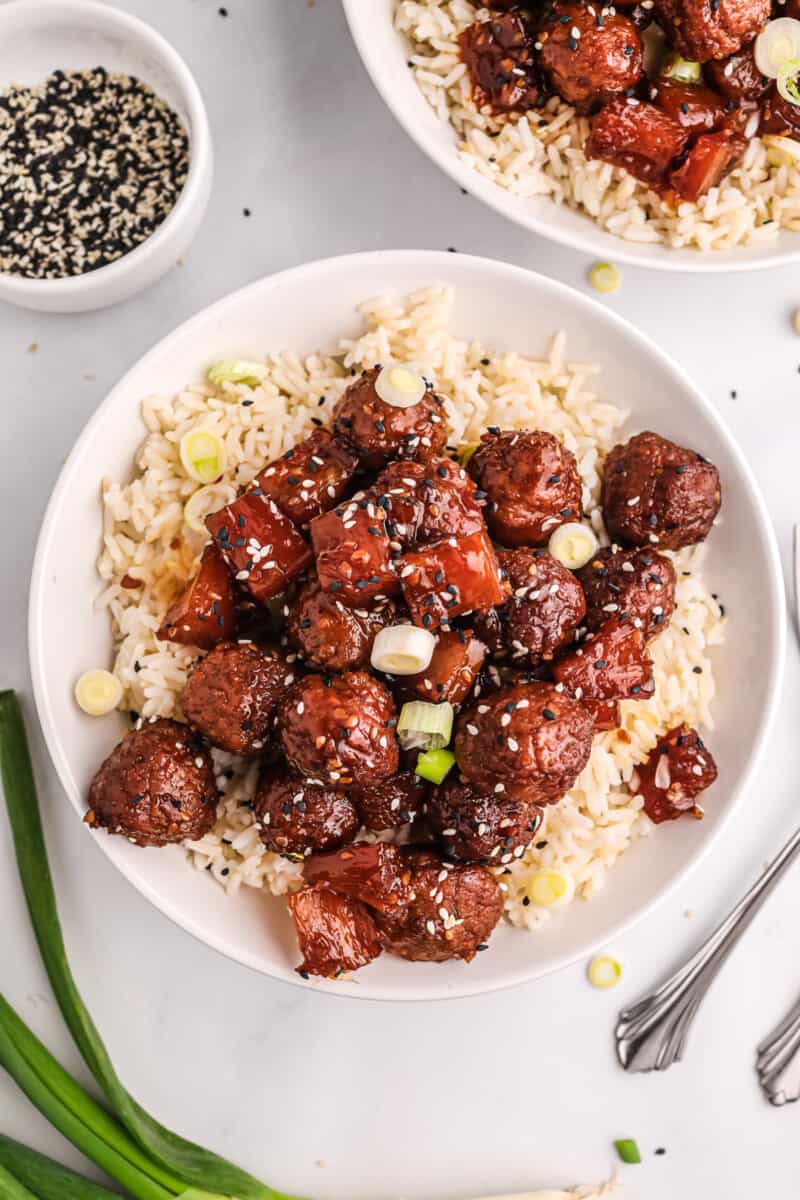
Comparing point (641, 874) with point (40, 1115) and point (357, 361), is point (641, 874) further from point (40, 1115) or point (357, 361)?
point (40, 1115)

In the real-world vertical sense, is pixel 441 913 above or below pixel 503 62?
below

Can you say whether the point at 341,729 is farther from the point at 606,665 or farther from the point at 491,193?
the point at 491,193

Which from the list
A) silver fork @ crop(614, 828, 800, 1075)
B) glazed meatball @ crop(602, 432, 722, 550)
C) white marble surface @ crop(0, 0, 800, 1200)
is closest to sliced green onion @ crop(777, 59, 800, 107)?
white marble surface @ crop(0, 0, 800, 1200)

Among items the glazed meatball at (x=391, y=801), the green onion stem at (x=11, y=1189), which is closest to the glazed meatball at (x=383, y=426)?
the glazed meatball at (x=391, y=801)

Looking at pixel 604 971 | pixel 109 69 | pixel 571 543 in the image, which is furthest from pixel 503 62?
pixel 604 971

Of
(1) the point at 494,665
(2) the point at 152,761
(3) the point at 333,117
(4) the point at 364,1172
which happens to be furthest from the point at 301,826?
(3) the point at 333,117

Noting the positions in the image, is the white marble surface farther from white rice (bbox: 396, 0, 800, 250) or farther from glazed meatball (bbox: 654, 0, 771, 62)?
glazed meatball (bbox: 654, 0, 771, 62)

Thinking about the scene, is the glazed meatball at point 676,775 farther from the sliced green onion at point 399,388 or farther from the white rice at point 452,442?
the sliced green onion at point 399,388
